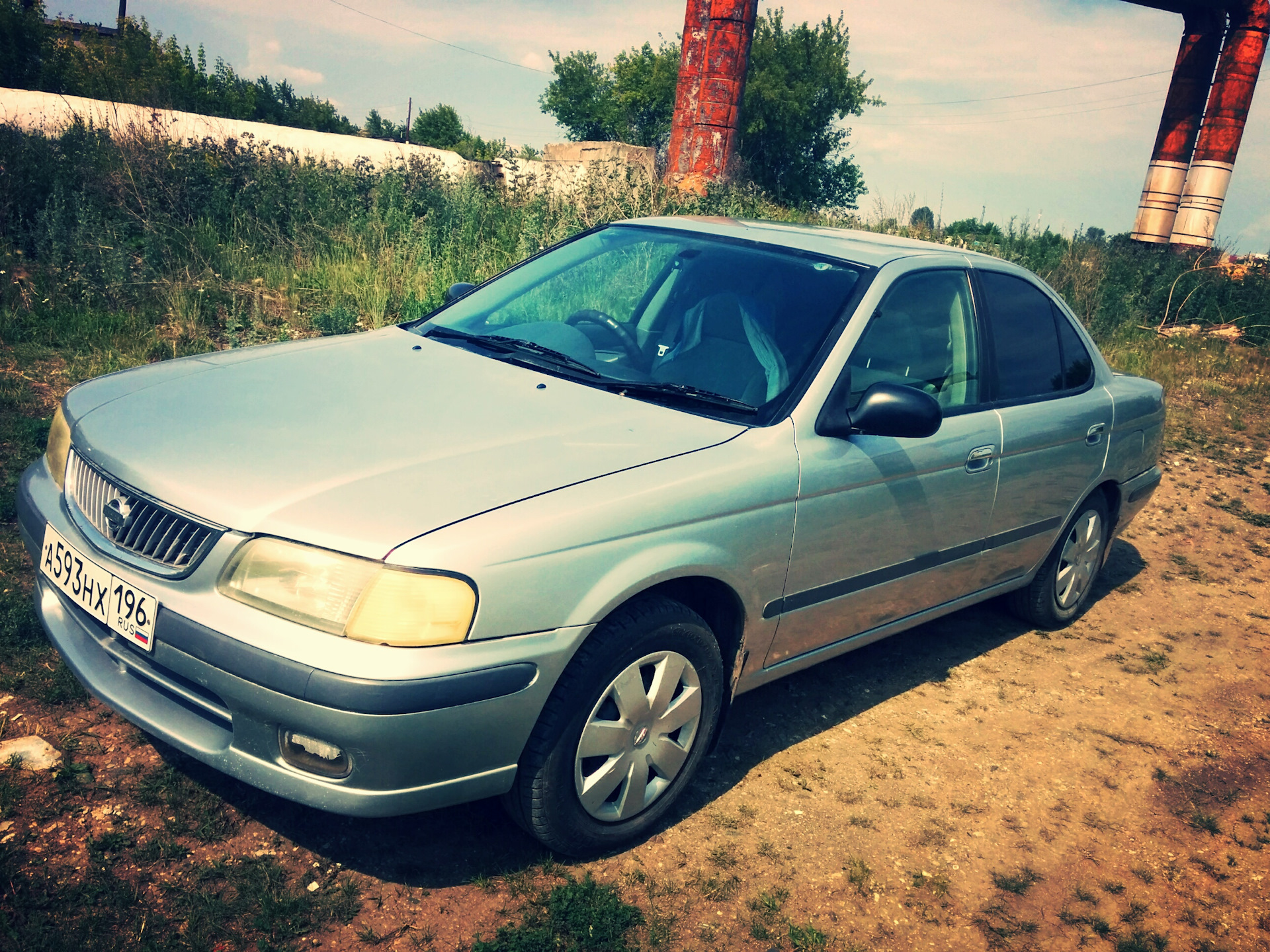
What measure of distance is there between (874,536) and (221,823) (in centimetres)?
218

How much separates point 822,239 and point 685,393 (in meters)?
1.17

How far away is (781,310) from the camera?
127 inches

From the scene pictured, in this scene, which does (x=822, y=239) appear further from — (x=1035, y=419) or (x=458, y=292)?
(x=458, y=292)

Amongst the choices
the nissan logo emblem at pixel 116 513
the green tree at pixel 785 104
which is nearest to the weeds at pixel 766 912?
the nissan logo emblem at pixel 116 513

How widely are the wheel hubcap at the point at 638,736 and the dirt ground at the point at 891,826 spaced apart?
21 cm

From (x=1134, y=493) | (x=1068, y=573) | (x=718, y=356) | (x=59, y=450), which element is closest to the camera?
(x=59, y=450)

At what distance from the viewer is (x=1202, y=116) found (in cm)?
1923

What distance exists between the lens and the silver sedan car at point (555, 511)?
82.5 inches

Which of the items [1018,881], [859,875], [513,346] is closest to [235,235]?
[513,346]

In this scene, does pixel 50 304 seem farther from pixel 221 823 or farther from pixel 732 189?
pixel 732 189

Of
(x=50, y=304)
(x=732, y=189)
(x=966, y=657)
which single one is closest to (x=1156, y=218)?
(x=732, y=189)

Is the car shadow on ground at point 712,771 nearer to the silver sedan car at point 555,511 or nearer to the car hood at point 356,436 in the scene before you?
the silver sedan car at point 555,511

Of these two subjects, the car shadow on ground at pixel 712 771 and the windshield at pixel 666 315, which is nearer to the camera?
the car shadow on ground at pixel 712 771

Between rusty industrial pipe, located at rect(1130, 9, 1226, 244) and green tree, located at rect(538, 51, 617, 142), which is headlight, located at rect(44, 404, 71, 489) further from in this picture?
green tree, located at rect(538, 51, 617, 142)
